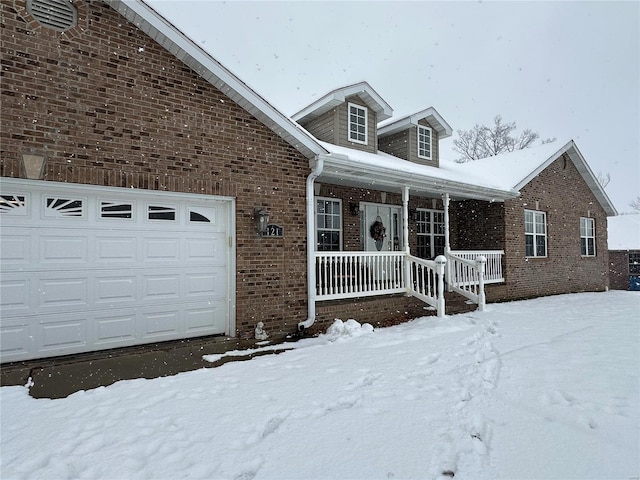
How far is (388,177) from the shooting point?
820cm

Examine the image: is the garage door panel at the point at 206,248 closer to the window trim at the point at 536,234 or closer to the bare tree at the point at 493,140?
the window trim at the point at 536,234

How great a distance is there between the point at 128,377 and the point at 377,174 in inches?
225

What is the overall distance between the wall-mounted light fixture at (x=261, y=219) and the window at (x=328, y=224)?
3.31 m

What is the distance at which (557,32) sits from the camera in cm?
3925

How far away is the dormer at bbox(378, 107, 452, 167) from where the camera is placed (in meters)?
11.0

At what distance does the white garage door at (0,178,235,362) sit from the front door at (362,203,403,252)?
16.6 feet

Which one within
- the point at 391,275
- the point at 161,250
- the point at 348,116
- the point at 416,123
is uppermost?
the point at 416,123

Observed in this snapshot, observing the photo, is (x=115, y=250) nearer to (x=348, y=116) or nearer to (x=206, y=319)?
(x=206, y=319)

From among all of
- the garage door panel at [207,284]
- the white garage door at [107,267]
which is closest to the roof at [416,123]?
the white garage door at [107,267]

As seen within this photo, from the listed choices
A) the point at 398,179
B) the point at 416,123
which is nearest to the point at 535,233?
the point at 416,123

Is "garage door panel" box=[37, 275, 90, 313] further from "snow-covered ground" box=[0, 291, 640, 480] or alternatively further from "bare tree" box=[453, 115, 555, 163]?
"bare tree" box=[453, 115, 555, 163]

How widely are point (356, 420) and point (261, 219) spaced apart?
3690mm

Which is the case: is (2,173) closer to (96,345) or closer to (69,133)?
(69,133)

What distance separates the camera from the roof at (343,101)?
9.30 meters
